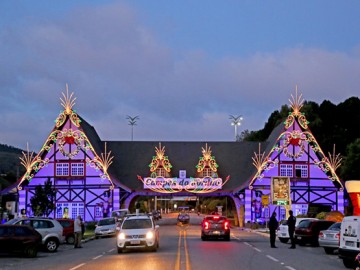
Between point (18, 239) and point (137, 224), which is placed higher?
point (137, 224)

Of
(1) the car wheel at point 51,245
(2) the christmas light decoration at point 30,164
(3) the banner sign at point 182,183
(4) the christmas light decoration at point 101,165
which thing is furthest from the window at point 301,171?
(1) the car wheel at point 51,245

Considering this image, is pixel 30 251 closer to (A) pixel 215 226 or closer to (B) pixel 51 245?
(B) pixel 51 245

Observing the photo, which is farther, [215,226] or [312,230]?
[215,226]

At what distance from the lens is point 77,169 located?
65000mm

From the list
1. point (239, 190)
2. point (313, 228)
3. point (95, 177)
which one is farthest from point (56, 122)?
point (313, 228)

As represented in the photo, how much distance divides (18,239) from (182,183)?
128 feet

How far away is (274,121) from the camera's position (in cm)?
10200

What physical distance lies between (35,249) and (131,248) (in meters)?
4.47

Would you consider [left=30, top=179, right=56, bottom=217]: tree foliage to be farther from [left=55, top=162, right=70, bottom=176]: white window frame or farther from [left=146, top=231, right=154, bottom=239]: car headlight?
[left=146, top=231, right=154, bottom=239]: car headlight

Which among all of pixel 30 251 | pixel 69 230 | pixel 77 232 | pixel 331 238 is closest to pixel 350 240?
pixel 331 238

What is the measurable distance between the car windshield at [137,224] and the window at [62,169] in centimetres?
3652

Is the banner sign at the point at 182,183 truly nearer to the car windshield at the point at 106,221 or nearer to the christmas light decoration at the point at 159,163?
the christmas light decoration at the point at 159,163

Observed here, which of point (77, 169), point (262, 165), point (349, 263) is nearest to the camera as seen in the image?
point (349, 263)

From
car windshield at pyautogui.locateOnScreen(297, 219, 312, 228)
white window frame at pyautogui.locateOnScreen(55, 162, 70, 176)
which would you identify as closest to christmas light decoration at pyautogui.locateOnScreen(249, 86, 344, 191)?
white window frame at pyautogui.locateOnScreen(55, 162, 70, 176)
